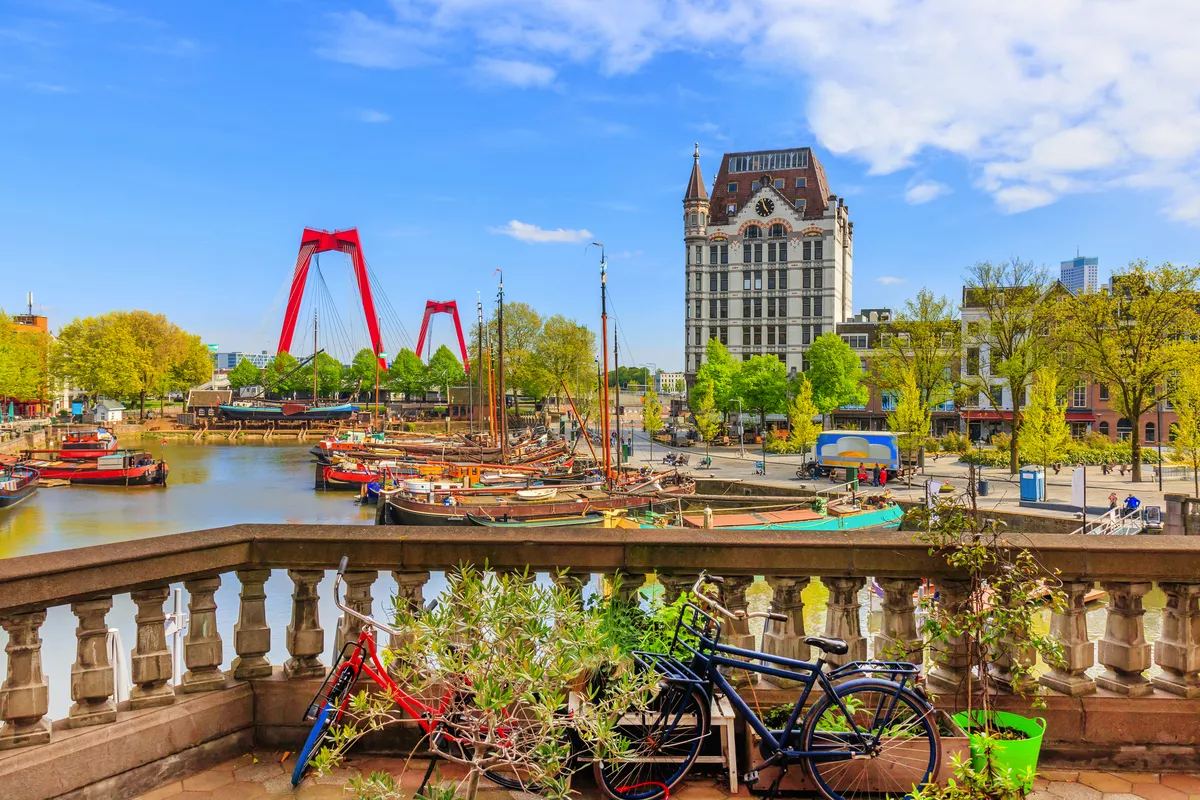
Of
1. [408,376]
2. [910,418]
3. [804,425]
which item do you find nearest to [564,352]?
[804,425]

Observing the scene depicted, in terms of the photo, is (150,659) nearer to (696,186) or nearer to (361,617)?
(361,617)

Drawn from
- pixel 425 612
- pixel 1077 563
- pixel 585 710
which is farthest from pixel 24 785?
pixel 1077 563

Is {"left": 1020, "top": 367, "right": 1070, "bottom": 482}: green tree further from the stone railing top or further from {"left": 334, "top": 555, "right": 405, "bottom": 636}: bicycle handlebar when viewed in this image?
{"left": 334, "top": 555, "right": 405, "bottom": 636}: bicycle handlebar

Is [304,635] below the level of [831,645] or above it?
below

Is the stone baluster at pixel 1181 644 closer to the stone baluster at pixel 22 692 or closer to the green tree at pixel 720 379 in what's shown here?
the stone baluster at pixel 22 692

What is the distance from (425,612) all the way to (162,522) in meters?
37.3

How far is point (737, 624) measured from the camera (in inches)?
162

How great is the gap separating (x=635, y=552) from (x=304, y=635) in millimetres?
1815

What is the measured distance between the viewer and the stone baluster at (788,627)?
4.06 m

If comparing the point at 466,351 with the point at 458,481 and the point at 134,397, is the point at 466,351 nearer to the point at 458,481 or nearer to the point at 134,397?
the point at 134,397

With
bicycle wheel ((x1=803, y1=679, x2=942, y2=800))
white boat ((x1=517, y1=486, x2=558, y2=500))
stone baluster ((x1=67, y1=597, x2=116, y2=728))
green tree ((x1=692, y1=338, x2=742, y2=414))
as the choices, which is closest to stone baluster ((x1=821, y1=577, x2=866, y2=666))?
bicycle wheel ((x1=803, y1=679, x2=942, y2=800))

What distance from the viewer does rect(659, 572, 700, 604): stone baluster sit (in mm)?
4098

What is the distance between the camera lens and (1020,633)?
372cm

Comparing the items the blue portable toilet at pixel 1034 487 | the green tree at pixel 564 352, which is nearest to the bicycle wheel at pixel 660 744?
the blue portable toilet at pixel 1034 487
